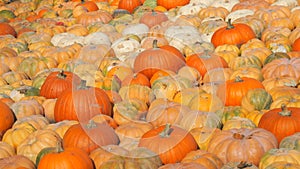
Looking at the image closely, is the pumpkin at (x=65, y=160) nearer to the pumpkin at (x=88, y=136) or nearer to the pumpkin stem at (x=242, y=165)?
the pumpkin at (x=88, y=136)

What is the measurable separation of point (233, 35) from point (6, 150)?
437cm

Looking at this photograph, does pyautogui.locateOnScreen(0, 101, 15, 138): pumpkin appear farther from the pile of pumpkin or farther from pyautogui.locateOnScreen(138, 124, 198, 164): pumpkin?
pyautogui.locateOnScreen(138, 124, 198, 164): pumpkin

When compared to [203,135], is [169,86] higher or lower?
higher

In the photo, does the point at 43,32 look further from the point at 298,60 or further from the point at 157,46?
the point at 298,60

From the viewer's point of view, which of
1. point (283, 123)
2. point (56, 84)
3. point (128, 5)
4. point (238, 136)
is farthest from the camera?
point (128, 5)

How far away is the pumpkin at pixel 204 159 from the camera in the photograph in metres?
5.53

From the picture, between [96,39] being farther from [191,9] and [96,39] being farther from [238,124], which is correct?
[238,124]

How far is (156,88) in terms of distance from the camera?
24.7 ft

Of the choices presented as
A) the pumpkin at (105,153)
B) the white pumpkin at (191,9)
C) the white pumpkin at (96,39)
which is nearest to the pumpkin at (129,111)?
the pumpkin at (105,153)

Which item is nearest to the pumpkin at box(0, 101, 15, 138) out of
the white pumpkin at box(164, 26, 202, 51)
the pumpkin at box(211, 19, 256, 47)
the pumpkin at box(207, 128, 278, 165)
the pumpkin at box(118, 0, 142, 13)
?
the pumpkin at box(207, 128, 278, 165)

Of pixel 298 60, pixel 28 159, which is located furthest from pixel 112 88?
pixel 298 60

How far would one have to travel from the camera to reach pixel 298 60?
781 centimetres

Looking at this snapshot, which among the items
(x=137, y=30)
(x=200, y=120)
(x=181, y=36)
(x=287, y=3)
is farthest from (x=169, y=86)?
(x=287, y=3)

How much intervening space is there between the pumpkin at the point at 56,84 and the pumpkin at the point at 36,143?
1456 millimetres
